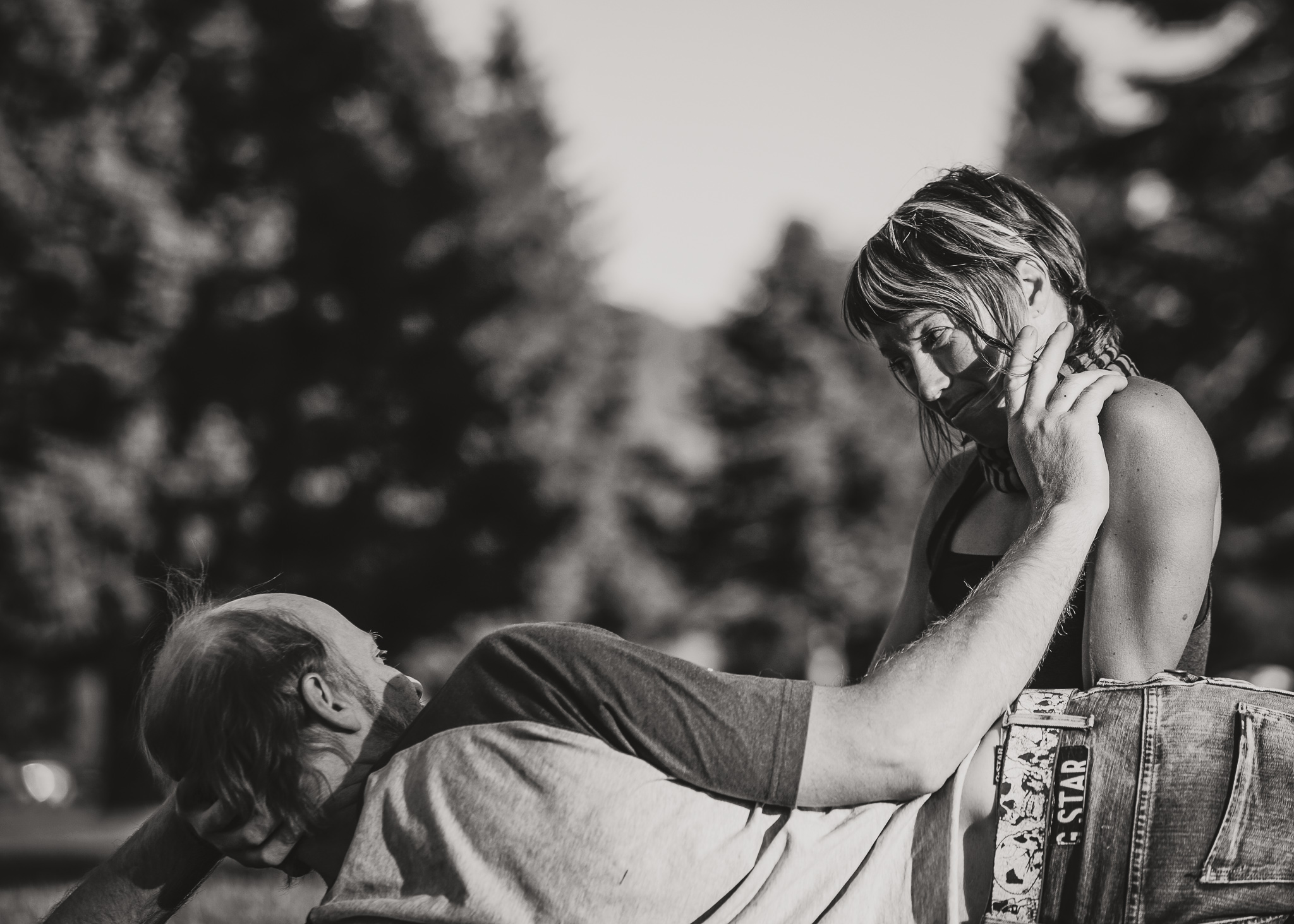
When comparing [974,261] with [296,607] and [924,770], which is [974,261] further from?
[296,607]

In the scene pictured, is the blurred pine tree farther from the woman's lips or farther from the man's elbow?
the man's elbow

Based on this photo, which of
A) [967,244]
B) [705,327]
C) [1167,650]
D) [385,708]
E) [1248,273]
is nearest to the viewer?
[385,708]

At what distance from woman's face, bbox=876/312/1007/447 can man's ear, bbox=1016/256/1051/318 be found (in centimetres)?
14

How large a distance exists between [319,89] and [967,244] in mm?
17443

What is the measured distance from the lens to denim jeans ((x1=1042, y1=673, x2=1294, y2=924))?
1741 mm

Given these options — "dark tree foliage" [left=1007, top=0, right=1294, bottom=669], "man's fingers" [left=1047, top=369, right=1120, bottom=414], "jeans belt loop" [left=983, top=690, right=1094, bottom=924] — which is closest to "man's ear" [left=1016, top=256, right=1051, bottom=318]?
"man's fingers" [left=1047, top=369, right=1120, bottom=414]

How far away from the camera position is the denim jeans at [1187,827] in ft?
5.71

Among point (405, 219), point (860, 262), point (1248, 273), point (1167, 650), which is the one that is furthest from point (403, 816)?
point (405, 219)

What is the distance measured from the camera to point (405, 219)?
62.8 feet

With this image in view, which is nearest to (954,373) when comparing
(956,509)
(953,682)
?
(956,509)

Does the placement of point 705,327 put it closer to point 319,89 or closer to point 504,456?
point 504,456

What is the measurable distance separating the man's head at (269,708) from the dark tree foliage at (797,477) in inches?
1100

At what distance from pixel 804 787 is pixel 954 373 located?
3.93 feet

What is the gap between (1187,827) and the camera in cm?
175
